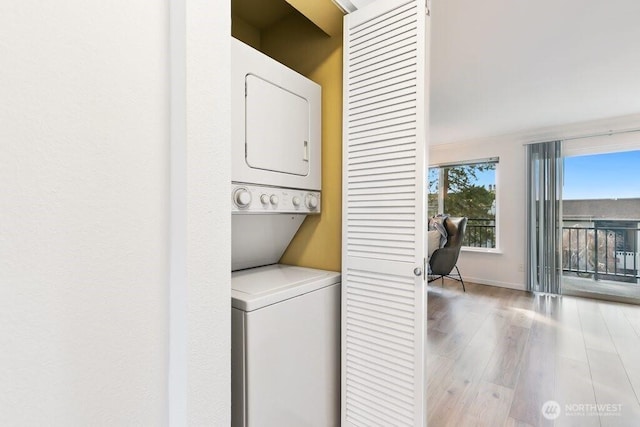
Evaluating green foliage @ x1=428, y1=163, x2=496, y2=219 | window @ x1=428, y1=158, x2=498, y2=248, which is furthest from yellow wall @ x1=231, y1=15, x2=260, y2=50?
window @ x1=428, y1=158, x2=498, y2=248

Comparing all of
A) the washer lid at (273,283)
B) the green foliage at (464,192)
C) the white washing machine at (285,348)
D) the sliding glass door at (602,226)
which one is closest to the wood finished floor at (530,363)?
the sliding glass door at (602,226)

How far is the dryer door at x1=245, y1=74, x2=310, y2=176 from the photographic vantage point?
118 centimetres

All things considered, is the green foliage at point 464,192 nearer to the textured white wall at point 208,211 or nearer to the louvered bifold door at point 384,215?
the louvered bifold door at point 384,215

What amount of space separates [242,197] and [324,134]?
616mm

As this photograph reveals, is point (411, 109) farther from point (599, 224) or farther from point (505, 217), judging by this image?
point (599, 224)

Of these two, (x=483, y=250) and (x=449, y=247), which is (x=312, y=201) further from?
(x=483, y=250)

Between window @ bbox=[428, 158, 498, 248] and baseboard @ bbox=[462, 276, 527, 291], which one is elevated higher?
window @ bbox=[428, 158, 498, 248]

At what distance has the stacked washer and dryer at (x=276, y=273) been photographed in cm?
103

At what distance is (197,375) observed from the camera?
77 centimetres

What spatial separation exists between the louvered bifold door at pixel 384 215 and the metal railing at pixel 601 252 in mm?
4471

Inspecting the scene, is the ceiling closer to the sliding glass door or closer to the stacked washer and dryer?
the sliding glass door

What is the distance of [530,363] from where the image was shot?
7.41 feet

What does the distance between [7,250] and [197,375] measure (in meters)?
0.48

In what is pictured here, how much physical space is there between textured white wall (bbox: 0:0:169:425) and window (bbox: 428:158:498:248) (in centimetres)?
482
